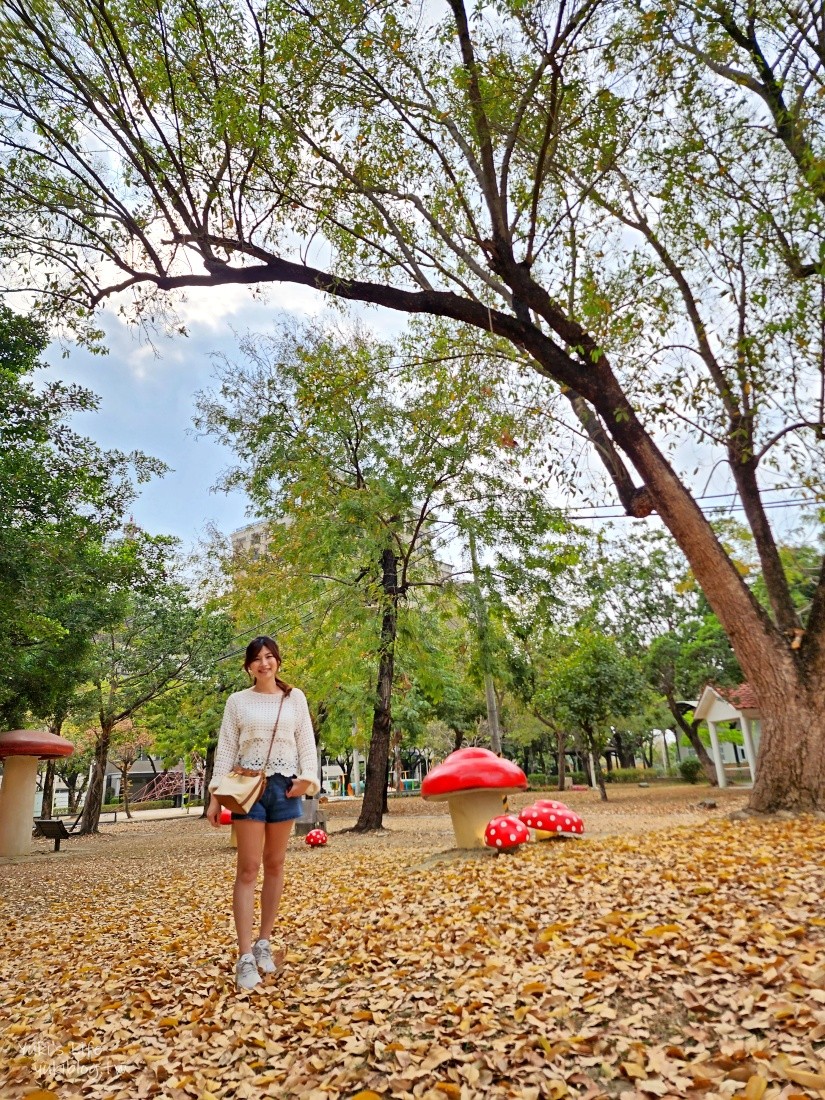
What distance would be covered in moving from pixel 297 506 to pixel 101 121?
6.32 m

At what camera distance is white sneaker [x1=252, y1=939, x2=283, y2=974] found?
3492mm

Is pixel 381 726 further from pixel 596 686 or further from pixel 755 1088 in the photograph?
pixel 755 1088

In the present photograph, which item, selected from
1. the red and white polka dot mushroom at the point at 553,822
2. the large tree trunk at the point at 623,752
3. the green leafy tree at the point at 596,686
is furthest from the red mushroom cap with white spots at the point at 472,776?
the large tree trunk at the point at 623,752

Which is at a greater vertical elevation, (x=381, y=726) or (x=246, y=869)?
(x=381, y=726)

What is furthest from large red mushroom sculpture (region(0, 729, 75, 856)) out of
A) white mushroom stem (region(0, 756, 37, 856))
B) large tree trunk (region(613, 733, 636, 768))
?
large tree trunk (region(613, 733, 636, 768))

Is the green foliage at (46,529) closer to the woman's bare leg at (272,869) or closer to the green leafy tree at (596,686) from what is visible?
the woman's bare leg at (272,869)

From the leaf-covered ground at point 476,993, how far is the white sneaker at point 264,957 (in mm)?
91

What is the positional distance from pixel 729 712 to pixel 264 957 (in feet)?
64.7

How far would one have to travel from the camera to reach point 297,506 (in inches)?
468

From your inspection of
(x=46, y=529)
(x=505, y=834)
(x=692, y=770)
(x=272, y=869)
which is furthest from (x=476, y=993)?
(x=692, y=770)

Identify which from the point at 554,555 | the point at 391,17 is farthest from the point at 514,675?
the point at 391,17

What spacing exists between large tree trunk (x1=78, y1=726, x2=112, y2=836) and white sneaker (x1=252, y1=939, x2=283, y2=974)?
56.2ft

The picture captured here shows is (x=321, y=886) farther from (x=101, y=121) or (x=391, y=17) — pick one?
(x=391, y=17)

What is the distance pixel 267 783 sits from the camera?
11.2 ft
